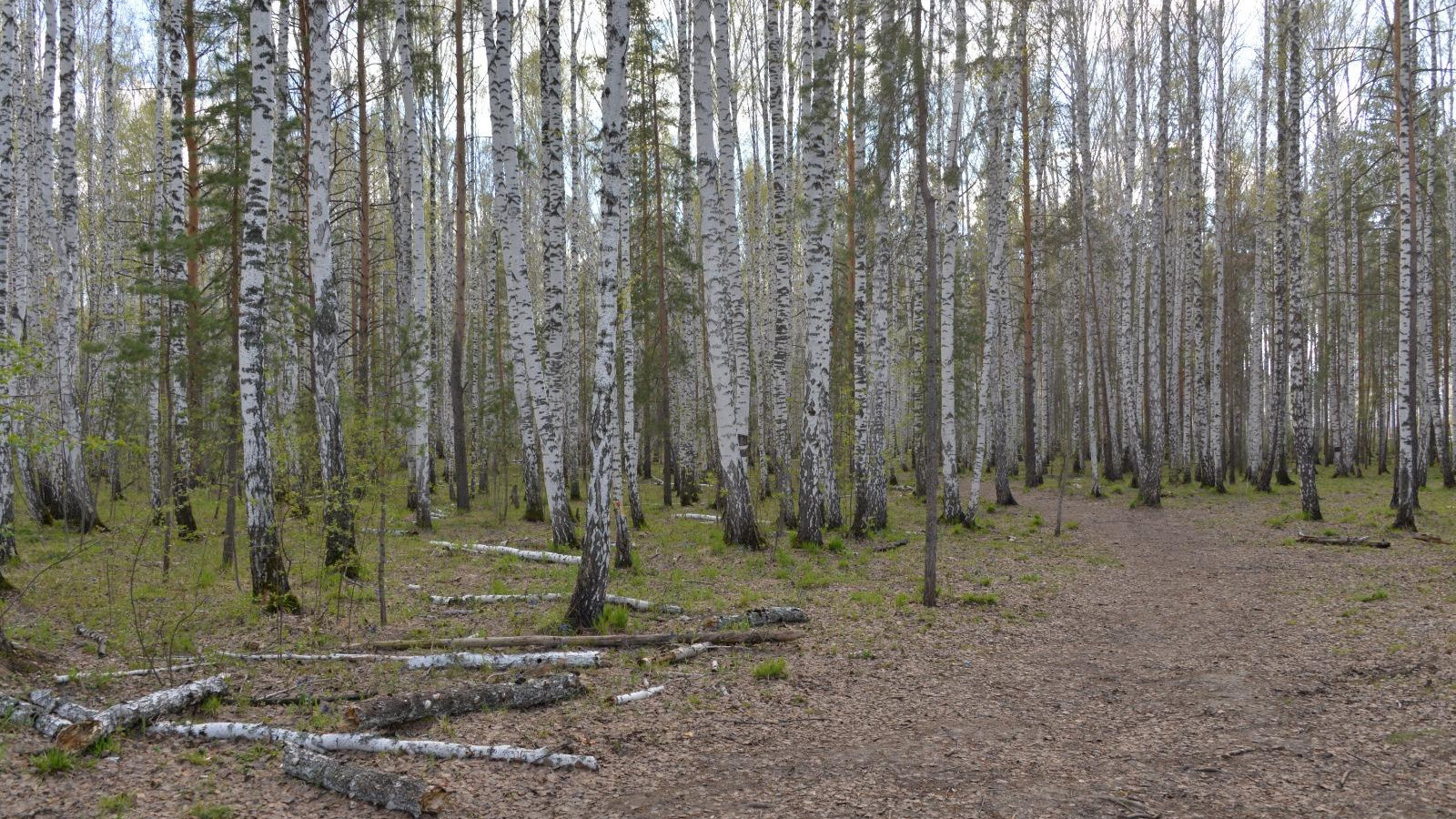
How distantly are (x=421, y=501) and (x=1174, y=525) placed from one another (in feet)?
49.6

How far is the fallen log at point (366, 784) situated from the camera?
4.10m

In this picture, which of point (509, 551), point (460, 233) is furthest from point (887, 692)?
point (460, 233)

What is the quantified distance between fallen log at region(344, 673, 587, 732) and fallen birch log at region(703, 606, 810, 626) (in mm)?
2081

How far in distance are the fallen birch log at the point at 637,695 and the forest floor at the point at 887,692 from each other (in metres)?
0.07

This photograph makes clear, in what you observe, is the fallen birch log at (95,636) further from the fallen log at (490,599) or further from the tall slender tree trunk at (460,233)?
the tall slender tree trunk at (460,233)

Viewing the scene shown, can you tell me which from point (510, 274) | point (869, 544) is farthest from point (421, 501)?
point (869, 544)

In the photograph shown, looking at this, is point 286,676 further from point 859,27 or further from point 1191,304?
point 1191,304

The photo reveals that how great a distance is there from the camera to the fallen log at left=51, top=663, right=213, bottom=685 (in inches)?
221

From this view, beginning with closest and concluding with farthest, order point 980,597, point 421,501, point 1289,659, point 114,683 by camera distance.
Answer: point 114,683 < point 1289,659 < point 980,597 < point 421,501

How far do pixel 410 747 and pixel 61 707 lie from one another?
237cm

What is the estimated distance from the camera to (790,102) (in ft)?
65.5

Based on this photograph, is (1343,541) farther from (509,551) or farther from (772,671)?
(509,551)

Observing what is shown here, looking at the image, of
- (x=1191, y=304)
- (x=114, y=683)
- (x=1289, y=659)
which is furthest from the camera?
(x=1191, y=304)

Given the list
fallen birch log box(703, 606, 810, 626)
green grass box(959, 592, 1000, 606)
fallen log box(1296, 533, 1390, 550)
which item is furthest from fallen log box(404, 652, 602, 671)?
fallen log box(1296, 533, 1390, 550)
